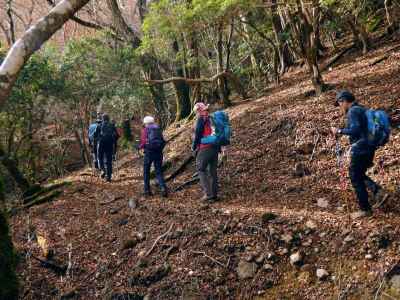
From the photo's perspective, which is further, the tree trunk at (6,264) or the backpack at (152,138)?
the backpack at (152,138)

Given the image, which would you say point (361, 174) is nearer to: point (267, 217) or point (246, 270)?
point (267, 217)

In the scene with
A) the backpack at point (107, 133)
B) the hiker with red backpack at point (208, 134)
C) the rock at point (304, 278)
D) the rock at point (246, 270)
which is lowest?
the rock at point (304, 278)

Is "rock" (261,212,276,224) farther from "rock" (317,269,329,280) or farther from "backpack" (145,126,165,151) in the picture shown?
"backpack" (145,126,165,151)

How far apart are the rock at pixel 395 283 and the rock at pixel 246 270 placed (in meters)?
1.68

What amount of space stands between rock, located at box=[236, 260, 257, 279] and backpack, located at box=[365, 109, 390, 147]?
7.30 feet

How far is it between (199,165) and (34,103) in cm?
833

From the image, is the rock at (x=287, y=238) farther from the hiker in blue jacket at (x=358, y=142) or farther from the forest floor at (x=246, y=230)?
the hiker in blue jacket at (x=358, y=142)

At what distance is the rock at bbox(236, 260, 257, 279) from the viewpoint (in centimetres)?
587

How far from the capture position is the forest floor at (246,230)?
563 cm

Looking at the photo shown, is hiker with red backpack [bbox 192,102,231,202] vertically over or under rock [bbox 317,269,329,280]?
over

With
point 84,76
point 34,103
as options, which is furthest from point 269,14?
point 34,103

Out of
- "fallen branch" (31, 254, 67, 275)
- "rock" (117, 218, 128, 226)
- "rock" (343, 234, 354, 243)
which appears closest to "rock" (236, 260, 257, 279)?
"rock" (343, 234, 354, 243)

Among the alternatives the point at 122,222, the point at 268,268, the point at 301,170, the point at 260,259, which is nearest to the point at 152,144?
the point at 122,222

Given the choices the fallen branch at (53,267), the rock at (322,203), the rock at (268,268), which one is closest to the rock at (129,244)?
the fallen branch at (53,267)
